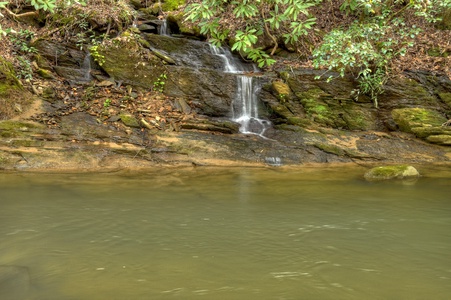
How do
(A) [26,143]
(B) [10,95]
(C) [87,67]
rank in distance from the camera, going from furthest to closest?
(C) [87,67], (B) [10,95], (A) [26,143]

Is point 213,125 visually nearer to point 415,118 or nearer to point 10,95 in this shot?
point 10,95

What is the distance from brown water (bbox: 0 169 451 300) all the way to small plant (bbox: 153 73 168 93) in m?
4.59

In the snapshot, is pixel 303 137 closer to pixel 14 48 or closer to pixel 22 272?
pixel 22 272

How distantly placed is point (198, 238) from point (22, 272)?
1897mm

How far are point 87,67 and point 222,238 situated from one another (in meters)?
9.24

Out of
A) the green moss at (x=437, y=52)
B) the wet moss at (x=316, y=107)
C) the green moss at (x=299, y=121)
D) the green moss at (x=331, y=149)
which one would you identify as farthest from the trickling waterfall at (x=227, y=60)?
the green moss at (x=437, y=52)

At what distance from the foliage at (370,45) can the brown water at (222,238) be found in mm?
3376

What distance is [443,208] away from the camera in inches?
227

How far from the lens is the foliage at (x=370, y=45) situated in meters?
8.30

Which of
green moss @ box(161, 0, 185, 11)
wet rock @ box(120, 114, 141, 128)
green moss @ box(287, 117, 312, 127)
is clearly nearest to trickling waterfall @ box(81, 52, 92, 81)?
wet rock @ box(120, 114, 141, 128)

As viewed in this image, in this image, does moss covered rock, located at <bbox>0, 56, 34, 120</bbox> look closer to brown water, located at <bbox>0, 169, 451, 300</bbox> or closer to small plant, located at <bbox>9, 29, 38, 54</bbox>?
small plant, located at <bbox>9, 29, 38, 54</bbox>

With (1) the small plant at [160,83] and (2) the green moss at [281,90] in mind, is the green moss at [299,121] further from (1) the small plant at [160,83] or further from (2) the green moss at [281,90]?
(1) the small plant at [160,83]

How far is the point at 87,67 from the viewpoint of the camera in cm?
1165

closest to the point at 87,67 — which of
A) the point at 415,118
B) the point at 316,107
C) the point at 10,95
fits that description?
the point at 10,95
